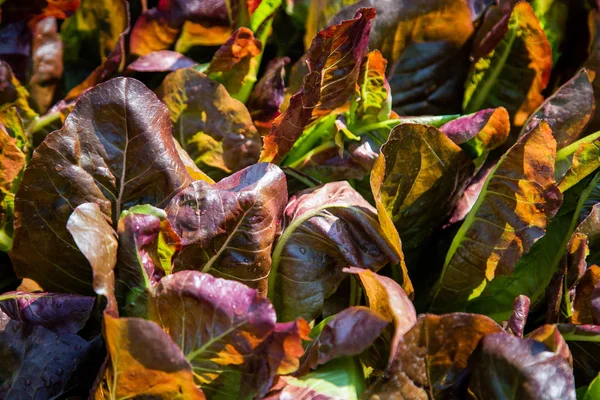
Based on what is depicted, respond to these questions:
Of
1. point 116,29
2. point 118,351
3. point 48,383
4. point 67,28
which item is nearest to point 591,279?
point 118,351

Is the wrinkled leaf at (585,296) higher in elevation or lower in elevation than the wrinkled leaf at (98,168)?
lower

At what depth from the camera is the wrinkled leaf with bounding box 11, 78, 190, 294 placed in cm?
91

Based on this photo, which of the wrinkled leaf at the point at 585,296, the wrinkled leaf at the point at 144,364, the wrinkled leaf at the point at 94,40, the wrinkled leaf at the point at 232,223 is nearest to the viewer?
the wrinkled leaf at the point at 144,364

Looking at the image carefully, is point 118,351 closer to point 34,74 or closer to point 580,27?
point 34,74

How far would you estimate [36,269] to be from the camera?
990 millimetres

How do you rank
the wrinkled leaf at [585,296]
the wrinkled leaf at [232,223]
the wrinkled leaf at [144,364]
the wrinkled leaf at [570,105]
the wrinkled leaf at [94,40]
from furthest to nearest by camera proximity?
the wrinkled leaf at [94,40] < the wrinkled leaf at [570,105] < the wrinkled leaf at [585,296] < the wrinkled leaf at [232,223] < the wrinkled leaf at [144,364]

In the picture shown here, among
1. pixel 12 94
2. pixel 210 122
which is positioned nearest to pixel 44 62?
pixel 12 94

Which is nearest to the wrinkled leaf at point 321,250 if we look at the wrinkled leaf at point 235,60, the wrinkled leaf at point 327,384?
the wrinkled leaf at point 327,384

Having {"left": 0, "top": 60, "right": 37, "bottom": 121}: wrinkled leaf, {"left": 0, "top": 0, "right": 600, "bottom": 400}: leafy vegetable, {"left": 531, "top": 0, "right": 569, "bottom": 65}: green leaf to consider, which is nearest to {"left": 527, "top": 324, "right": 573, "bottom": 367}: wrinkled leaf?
{"left": 0, "top": 0, "right": 600, "bottom": 400}: leafy vegetable

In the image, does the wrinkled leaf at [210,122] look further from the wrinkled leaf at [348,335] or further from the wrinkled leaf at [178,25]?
the wrinkled leaf at [348,335]

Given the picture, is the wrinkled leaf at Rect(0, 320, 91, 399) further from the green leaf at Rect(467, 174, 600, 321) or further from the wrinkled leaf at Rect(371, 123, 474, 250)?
the green leaf at Rect(467, 174, 600, 321)

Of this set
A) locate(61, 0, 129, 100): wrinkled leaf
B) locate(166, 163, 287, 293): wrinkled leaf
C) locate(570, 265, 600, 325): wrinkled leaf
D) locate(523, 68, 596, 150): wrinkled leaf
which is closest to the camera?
locate(166, 163, 287, 293): wrinkled leaf

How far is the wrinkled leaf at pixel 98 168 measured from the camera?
2.99 ft

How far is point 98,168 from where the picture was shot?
0.93 meters
